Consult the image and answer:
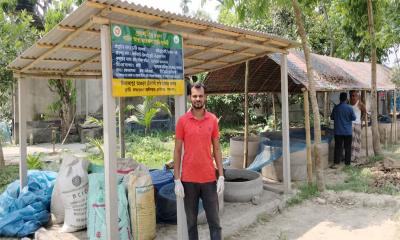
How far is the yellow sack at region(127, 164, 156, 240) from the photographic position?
420cm

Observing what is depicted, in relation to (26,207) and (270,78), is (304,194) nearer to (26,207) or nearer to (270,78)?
(270,78)

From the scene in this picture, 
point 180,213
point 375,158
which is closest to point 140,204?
point 180,213

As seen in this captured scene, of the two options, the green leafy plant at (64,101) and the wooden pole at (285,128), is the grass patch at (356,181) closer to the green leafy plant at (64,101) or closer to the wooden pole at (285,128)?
the wooden pole at (285,128)

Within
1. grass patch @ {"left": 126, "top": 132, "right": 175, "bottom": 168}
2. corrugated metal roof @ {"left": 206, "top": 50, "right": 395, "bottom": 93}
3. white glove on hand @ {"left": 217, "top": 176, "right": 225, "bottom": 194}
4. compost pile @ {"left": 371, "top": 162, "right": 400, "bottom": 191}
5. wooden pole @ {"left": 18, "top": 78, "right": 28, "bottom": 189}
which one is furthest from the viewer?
grass patch @ {"left": 126, "top": 132, "right": 175, "bottom": 168}

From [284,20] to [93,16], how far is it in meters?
16.9

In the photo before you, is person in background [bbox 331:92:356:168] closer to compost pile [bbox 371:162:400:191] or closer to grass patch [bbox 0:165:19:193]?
compost pile [bbox 371:162:400:191]

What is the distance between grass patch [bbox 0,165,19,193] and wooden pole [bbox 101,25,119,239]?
4.72 m

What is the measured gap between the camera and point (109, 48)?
3.64 meters

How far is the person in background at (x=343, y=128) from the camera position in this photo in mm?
8898

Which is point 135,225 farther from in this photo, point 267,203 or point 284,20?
point 284,20

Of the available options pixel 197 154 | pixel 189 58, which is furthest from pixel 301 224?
pixel 189 58

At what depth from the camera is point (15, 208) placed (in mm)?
5113

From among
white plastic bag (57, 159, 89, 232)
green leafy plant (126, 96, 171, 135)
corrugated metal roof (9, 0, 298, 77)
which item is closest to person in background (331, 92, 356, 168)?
corrugated metal roof (9, 0, 298, 77)

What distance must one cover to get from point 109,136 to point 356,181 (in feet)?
18.8
